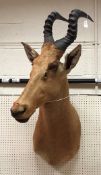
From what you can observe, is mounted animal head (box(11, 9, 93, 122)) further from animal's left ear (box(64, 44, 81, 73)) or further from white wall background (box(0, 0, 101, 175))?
white wall background (box(0, 0, 101, 175))

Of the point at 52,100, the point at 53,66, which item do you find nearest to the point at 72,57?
the point at 53,66

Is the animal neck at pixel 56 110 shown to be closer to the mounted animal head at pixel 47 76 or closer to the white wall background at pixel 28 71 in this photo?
the mounted animal head at pixel 47 76

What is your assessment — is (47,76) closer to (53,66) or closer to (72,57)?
(53,66)

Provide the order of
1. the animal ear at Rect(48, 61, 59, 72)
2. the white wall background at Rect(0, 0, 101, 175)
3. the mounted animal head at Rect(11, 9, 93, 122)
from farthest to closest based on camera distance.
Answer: the white wall background at Rect(0, 0, 101, 175)
the animal ear at Rect(48, 61, 59, 72)
the mounted animal head at Rect(11, 9, 93, 122)

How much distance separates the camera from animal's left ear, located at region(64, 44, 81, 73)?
69.8 inches

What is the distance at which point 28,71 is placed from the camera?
254 cm

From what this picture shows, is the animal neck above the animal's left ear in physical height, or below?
below

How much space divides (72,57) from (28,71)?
82 cm

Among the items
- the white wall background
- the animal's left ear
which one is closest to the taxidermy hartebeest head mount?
the animal's left ear

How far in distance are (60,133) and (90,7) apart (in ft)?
3.67

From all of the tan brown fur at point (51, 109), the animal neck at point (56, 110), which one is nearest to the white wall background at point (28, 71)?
the tan brown fur at point (51, 109)

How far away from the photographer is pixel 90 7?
8.13 ft

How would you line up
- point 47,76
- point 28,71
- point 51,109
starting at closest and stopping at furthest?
point 47,76, point 51,109, point 28,71

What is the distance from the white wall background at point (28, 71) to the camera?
82.1 inches
